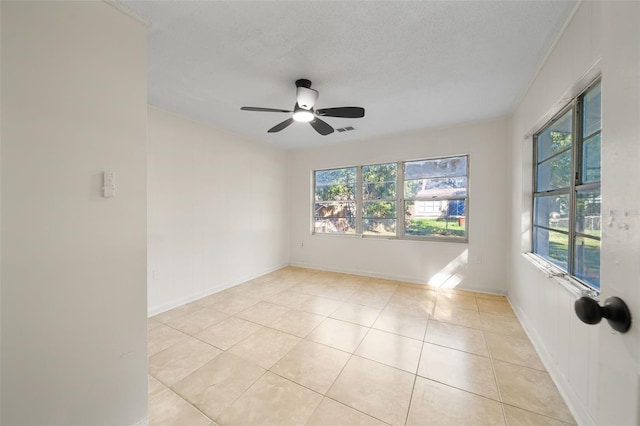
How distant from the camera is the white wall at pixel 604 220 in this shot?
1.72 ft

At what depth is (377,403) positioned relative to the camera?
5.38 feet

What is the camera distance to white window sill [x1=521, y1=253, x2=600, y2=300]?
146 centimetres

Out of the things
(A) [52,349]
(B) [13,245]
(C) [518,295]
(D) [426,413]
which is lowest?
(D) [426,413]

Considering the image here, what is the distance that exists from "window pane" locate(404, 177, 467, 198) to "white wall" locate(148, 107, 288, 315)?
2649mm

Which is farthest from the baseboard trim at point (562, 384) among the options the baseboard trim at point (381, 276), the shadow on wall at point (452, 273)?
the shadow on wall at point (452, 273)

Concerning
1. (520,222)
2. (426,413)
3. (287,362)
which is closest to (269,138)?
(287,362)

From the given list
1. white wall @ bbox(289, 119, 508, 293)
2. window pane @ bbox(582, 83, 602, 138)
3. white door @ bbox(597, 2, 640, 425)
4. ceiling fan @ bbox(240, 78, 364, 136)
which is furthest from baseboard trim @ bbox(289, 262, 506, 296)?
white door @ bbox(597, 2, 640, 425)

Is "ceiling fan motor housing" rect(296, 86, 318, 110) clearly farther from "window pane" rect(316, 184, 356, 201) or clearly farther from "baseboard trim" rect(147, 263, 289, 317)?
"baseboard trim" rect(147, 263, 289, 317)

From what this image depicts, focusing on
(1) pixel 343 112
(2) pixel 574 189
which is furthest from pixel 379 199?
(2) pixel 574 189

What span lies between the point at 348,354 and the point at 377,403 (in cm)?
56

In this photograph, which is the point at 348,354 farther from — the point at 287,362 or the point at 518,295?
the point at 518,295

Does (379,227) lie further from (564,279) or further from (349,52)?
(349,52)

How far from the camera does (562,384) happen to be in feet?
5.58

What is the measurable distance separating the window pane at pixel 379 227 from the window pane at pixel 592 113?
114 inches
